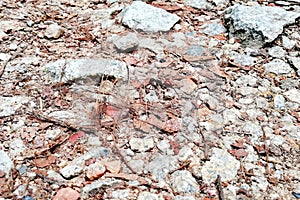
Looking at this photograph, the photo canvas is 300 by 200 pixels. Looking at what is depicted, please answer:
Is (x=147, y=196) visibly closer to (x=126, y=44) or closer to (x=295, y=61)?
(x=126, y=44)

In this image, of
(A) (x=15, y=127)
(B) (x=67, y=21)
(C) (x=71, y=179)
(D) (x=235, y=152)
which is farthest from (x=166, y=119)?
(B) (x=67, y=21)

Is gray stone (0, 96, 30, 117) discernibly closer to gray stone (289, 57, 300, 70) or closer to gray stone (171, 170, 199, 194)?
gray stone (171, 170, 199, 194)

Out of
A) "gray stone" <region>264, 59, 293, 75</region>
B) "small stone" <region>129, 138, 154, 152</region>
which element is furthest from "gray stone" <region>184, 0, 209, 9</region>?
"small stone" <region>129, 138, 154, 152</region>

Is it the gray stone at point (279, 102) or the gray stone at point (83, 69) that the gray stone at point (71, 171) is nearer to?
the gray stone at point (83, 69)

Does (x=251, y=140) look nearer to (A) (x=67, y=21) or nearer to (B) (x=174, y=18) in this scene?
(B) (x=174, y=18)

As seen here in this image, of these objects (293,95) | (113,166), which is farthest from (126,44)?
(293,95)

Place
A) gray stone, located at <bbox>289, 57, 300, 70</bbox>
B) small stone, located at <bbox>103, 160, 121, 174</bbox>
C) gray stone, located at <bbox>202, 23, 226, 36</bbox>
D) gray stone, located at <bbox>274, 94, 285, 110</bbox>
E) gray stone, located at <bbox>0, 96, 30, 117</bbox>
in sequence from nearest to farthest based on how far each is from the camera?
small stone, located at <bbox>103, 160, 121, 174</bbox> → gray stone, located at <bbox>0, 96, 30, 117</bbox> → gray stone, located at <bbox>274, 94, 285, 110</bbox> → gray stone, located at <bbox>289, 57, 300, 70</bbox> → gray stone, located at <bbox>202, 23, 226, 36</bbox>
